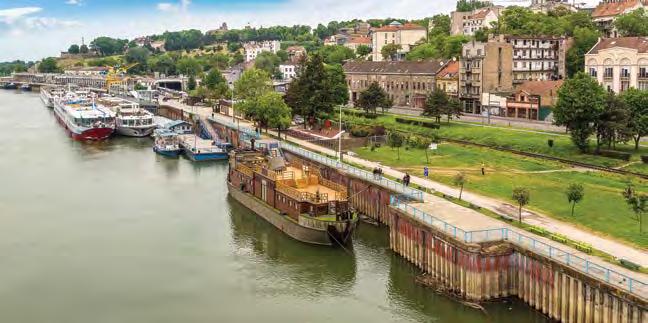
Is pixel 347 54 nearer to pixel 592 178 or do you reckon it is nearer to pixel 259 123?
pixel 259 123

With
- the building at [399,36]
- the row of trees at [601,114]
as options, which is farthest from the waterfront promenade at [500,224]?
the building at [399,36]

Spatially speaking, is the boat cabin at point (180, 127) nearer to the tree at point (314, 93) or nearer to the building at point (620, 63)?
the tree at point (314, 93)

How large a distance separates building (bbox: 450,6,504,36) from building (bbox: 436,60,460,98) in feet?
202

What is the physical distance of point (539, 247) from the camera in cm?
3662

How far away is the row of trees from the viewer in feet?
207

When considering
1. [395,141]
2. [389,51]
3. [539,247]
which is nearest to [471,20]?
[389,51]

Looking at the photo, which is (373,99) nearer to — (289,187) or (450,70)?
(450,70)

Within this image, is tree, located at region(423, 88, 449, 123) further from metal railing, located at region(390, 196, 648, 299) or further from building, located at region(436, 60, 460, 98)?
metal railing, located at region(390, 196, 648, 299)

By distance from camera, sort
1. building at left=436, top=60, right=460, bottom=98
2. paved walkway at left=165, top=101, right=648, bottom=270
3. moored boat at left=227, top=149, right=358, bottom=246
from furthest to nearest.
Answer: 1. building at left=436, top=60, right=460, bottom=98
2. moored boat at left=227, top=149, right=358, bottom=246
3. paved walkway at left=165, top=101, right=648, bottom=270

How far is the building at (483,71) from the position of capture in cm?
10519

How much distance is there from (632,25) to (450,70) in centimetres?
3698

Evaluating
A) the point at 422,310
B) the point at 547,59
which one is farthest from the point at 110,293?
the point at 547,59

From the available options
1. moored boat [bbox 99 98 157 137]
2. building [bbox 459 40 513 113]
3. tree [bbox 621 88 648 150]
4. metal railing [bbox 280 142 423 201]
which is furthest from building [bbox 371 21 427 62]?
tree [bbox 621 88 648 150]

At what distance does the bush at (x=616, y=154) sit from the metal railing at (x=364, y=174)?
816 inches
